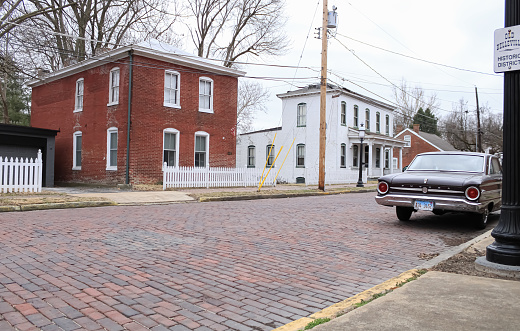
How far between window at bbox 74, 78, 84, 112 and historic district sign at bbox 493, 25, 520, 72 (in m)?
23.1

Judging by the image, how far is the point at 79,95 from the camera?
24359 mm

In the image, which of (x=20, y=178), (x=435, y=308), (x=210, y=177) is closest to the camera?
(x=435, y=308)

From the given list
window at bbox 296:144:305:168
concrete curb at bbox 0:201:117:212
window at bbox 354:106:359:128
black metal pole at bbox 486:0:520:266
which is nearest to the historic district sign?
black metal pole at bbox 486:0:520:266

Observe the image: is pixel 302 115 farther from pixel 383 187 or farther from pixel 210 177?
pixel 383 187

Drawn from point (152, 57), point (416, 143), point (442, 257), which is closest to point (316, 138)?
point (152, 57)

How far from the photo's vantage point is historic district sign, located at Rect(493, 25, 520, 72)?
205 inches

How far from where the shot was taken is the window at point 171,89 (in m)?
21.9

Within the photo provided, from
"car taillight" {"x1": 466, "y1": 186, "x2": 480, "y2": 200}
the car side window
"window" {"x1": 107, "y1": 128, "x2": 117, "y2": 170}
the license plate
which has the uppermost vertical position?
"window" {"x1": 107, "y1": 128, "x2": 117, "y2": 170}

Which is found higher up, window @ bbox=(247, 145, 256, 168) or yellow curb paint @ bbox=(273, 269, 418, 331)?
window @ bbox=(247, 145, 256, 168)

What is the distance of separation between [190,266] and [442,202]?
18.2 ft

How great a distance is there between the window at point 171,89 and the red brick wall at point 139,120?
0.77 ft

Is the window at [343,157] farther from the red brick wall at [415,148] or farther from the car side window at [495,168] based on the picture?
the car side window at [495,168]

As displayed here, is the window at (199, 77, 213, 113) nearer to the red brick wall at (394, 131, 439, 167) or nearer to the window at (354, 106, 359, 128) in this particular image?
the window at (354, 106, 359, 128)

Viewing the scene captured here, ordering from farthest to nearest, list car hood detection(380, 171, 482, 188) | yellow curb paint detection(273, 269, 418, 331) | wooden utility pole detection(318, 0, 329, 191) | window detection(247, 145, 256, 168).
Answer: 1. window detection(247, 145, 256, 168)
2. wooden utility pole detection(318, 0, 329, 191)
3. car hood detection(380, 171, 482, 188)
4. yellow curb paint detection(273, 269, 418, 331)
